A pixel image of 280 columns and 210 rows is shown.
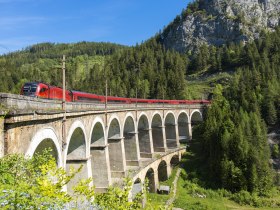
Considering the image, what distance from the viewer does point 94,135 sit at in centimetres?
3250

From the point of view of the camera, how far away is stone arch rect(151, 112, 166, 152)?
199 feet

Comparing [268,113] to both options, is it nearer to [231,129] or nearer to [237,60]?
[231,129]

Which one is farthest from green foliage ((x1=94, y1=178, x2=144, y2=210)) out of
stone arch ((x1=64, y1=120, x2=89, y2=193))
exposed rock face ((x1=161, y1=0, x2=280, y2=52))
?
exposed rock face ((x1=161, y1=0, x2=280, y2=52))

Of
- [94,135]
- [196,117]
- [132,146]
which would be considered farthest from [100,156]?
[196,117]

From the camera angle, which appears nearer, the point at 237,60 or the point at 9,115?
the point at 9,115

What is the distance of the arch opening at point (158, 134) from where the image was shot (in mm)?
60688

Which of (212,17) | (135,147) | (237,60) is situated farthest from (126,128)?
(212,17)

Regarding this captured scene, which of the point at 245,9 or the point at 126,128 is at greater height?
the point at 245,9

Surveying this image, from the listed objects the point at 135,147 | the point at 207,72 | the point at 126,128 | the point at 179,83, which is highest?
the point at 207,72

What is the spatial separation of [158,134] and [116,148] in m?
23.0

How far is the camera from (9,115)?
1227cm

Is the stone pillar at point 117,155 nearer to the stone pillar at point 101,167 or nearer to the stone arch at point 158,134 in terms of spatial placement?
the stone pillar at point 101,167

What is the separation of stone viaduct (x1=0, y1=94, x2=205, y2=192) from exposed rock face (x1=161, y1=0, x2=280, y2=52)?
4088 inches

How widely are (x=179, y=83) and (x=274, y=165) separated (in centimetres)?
5036
